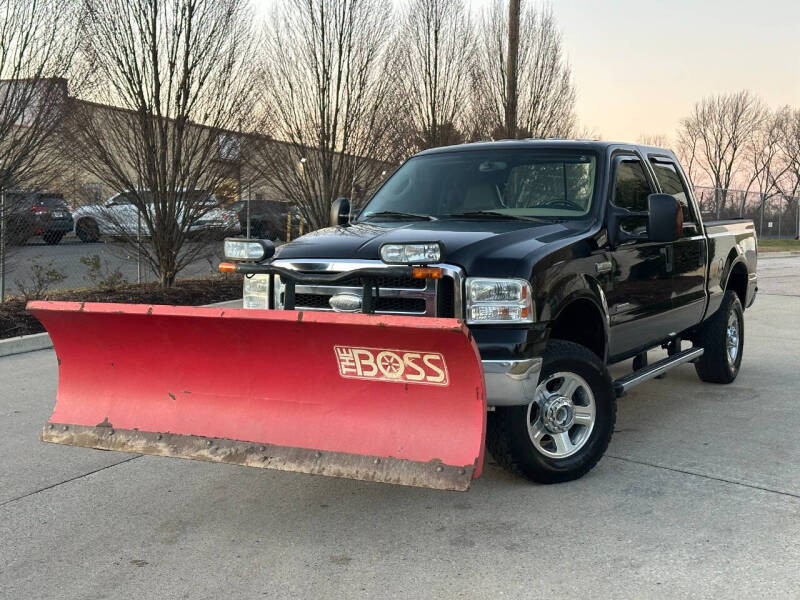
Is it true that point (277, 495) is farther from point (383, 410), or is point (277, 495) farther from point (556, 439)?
point (556, 439)

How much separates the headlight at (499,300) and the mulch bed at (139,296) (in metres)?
7.48

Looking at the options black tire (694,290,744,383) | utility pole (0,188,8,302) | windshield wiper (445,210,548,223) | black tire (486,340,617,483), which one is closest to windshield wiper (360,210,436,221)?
windshield wiper (445,210,548,223)

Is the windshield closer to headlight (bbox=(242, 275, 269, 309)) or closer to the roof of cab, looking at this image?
the roof of cab

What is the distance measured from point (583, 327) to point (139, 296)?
29.7ft

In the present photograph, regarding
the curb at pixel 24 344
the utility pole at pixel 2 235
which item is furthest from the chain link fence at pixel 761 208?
the curb at pixel 24 344

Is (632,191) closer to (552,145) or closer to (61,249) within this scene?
(552,145)

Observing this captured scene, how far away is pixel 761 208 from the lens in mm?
45438

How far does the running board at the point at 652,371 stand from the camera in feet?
17.9

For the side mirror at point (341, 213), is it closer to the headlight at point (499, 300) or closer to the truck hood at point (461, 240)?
the truck hood at point (461, 240)

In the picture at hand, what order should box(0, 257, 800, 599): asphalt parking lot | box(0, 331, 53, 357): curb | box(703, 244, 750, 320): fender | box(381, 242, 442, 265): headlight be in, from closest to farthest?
box(0, 257, 800, 599): asphalt parking lot < box(381, 242, 442, 265): headlight < box(703, 244, 750, 320): fender < box(0, 331, 53, 357): curb

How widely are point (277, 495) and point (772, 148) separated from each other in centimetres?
6942

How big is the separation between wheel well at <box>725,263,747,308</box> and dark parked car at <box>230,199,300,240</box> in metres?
9.17

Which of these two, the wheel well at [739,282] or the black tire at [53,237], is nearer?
the wheel well at [739,282]

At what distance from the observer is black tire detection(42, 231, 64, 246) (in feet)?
51.3
